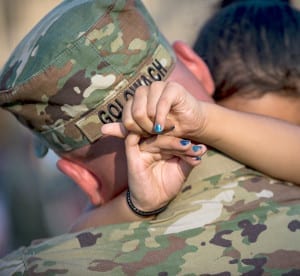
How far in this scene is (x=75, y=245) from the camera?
1.22m

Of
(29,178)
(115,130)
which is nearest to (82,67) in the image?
(115,130)

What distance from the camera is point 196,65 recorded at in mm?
1571

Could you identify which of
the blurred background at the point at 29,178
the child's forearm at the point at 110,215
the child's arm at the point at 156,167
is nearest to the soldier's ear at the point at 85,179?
the child's forearm at the point at 110,215

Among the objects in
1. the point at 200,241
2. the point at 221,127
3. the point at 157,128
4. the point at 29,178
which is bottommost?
the point at 29,178

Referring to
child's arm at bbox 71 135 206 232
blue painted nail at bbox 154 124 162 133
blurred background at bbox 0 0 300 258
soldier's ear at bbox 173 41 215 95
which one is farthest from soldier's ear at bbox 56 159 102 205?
blurred background at bbox 0 0 300 258

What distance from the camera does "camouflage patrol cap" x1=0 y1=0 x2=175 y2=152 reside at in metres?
1.30

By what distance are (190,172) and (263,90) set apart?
36 cm

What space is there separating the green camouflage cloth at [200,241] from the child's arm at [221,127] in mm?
45

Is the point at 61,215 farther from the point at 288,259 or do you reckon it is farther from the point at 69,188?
the point at 288,259

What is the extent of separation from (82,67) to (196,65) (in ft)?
1.19

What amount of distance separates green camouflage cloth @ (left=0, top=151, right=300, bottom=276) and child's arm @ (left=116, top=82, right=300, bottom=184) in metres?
0.05

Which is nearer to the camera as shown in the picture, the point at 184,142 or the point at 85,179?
the point at 184,142

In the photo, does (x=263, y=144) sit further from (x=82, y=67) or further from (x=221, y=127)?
(x=82, y=67)

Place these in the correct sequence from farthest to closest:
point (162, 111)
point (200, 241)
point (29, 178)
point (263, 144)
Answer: point (29, 178), point (263, 144), point (200, 241), point (162, 111)
